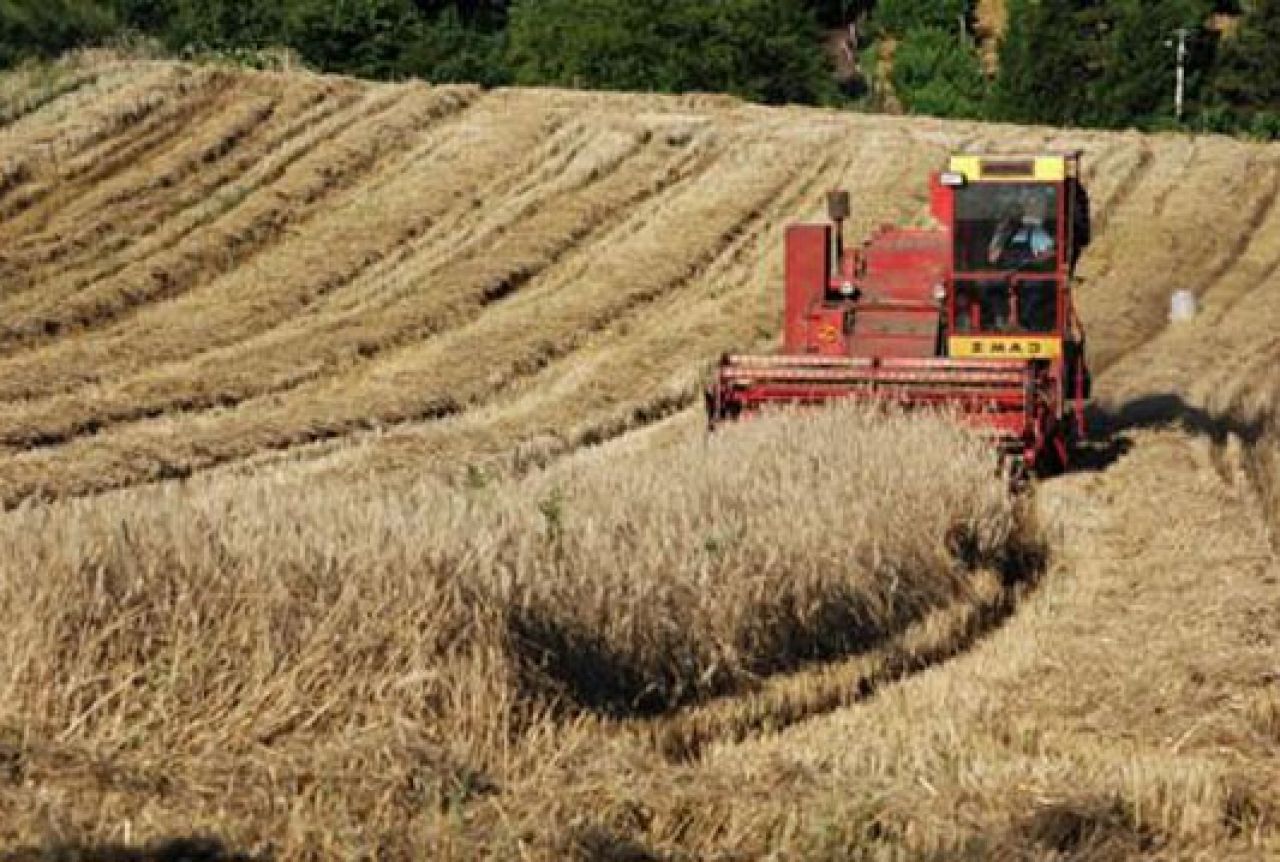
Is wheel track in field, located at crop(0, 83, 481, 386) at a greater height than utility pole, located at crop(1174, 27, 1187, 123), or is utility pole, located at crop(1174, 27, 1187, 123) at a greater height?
utility pole, located at crop(1174, 27, 1187, 123)

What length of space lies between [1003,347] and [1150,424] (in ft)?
7.98

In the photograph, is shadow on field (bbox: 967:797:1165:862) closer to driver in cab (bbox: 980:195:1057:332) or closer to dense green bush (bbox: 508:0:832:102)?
driver in cab (bbox: 980:195:1057:332)

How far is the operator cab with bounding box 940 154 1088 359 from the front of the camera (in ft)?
55.6

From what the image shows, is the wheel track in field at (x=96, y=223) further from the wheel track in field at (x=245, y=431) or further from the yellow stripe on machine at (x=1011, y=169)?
the yellow stripe on machine at (x=1011, y=169)

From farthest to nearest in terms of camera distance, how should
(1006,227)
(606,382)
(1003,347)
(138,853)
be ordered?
(606,382) → (1003,347) → (1006,227) → (138,853)

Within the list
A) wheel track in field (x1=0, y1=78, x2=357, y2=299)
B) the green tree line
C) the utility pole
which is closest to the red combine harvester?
wheel track in field (x1=0, y1=78, x2=357, y2=299)

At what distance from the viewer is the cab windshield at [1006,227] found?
17016mm

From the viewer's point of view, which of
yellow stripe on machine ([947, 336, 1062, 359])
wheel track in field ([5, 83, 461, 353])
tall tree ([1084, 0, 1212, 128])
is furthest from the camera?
tall tree ([1084, 0, 1212, 128])

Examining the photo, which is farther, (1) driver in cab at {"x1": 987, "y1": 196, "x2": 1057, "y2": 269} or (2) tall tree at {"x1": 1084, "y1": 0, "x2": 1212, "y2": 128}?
(2) tall tree at {"x1": 1084, "y1": 0, "x2": 1212, "y2": 128}

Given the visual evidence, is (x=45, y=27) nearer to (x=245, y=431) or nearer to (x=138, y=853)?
(x=245, y=431)

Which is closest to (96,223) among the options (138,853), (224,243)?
(224,243)

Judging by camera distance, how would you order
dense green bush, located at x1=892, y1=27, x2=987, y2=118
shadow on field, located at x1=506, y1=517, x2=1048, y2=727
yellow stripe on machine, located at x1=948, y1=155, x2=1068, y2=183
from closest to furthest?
1. shadow on field, located at x1=506, y1=517, x2=1048, y2=727
2. yellow stripe on machine, located at x1=948, y1=155, x2=1068, y2=183
3. dense green bush, located at x1=892, y1=27, x2=987, y2=118

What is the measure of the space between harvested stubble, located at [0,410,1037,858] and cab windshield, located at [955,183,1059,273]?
5.89 meters

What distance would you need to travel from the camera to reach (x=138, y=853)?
18.4ft
